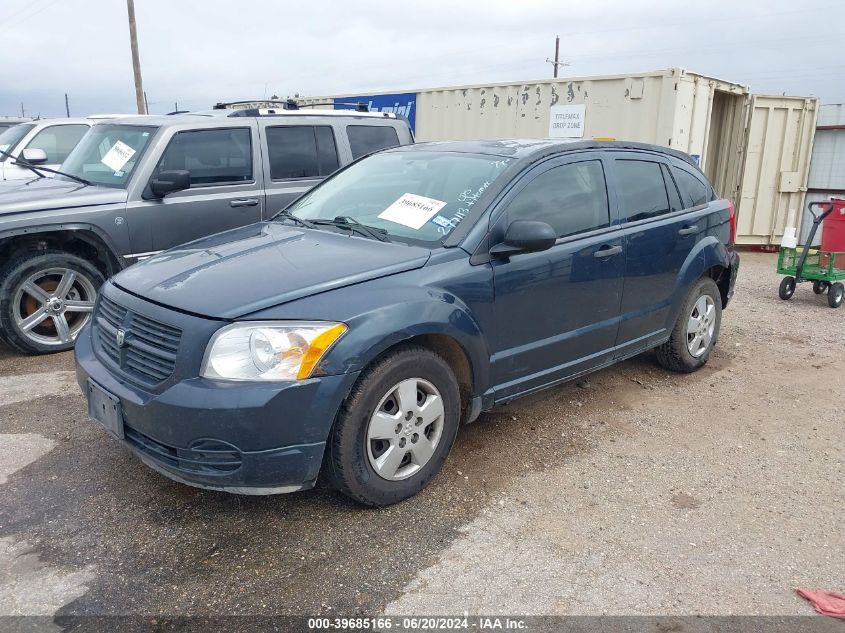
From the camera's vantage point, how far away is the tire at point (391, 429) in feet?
9.84

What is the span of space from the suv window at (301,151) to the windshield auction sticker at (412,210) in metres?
2.70

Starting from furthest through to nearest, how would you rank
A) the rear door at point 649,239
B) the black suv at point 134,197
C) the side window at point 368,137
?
the side window at point 368,137, the black suv at point 134,197, the rear door at point 649,239

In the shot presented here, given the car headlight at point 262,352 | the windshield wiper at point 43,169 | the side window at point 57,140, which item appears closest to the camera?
the car headlight at point 262,352

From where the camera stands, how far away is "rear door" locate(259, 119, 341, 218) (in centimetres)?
621

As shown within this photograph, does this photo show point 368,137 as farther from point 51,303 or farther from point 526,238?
point 526,238

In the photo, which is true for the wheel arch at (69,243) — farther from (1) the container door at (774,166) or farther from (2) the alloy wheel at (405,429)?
(1) the container door at (774,166)

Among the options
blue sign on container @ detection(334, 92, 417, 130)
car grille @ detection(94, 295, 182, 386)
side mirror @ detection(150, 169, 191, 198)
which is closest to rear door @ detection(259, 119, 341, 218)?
side mirror @ detection(150, 169, 191, 198)

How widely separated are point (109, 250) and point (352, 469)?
11.3 feet

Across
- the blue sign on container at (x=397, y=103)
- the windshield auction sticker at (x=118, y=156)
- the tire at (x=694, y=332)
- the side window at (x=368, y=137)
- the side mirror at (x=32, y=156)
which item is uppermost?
the blue sign on container at (x=397, y=103)

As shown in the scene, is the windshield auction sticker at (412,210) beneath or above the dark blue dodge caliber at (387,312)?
above

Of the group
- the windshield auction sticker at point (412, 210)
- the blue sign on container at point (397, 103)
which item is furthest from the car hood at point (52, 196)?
the blue sign on container at point (397, 103)

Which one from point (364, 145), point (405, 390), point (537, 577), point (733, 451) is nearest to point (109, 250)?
point (364, 145)

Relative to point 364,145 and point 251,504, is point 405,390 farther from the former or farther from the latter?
point 364,145

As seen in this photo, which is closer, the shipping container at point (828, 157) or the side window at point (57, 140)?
the side window at point (57, 140)
